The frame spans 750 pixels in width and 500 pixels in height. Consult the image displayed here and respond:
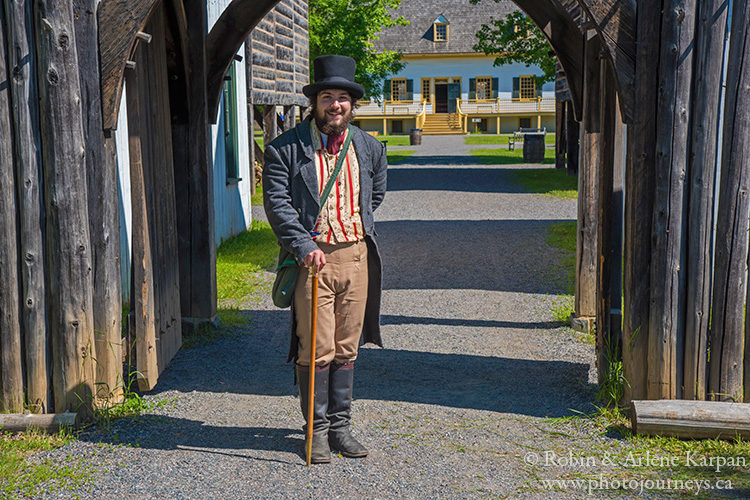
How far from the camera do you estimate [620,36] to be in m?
5.15

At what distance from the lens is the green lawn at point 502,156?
28.4m

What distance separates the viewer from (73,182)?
518 centimetres

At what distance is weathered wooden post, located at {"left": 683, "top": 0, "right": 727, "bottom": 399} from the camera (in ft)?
16.4

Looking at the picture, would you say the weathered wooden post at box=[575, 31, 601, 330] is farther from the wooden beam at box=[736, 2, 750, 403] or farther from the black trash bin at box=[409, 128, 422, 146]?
the black trash bin at box=[409, 128, 422, 146]

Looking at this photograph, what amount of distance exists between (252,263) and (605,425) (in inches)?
258

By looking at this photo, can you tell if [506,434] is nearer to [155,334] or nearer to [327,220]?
[327,220]

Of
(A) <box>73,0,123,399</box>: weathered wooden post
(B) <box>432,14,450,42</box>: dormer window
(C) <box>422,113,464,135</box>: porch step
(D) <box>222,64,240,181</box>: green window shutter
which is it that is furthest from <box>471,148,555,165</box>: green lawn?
(A) <box>73,0,123,399</box>: weathered wooden post

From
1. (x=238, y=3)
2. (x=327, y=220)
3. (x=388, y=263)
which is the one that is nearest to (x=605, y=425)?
(x=327, y=220)

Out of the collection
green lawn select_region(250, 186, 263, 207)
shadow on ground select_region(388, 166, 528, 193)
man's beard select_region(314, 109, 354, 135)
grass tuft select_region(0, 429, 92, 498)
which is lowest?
grass tuft select_region(0, 429, 92, 498)

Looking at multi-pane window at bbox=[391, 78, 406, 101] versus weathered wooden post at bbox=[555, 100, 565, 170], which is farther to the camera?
multi-pane window at bbox=[391, 78, 406, 101]

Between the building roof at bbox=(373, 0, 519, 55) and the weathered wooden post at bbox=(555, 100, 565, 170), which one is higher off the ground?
the building roof at bbox=(373, 0, 519, 55)

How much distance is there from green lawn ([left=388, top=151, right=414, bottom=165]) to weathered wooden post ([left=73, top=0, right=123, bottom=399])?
23.5 metres

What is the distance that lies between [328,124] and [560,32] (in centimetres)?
293

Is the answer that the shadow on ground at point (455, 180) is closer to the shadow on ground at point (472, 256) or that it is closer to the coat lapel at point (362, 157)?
the shadow on ground at point (472, 256)
